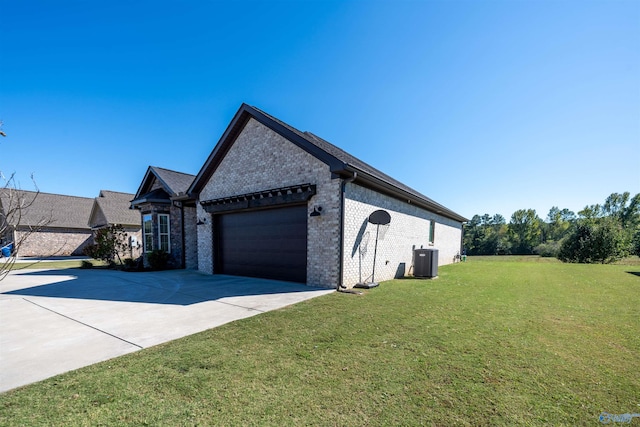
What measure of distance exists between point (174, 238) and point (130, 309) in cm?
902

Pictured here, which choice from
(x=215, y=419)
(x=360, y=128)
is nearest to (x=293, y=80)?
(x=360, y=128)

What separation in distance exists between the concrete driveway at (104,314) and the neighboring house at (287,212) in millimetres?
1117

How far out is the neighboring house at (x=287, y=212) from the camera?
27.1 feet

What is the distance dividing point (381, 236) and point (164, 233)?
11695 mm

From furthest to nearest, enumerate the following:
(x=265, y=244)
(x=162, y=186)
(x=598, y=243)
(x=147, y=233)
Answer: (x=598, y=243), (x=162, y=186), (x=147, y=233), (x=265, y=244)

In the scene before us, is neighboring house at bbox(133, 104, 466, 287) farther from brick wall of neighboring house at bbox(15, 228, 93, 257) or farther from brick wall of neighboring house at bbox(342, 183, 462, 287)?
brick wall of neighboring house at bbox(15, 228, 93, 257)

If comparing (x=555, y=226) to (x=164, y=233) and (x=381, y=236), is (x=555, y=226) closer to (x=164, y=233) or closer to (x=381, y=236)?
(x=381, y=236)

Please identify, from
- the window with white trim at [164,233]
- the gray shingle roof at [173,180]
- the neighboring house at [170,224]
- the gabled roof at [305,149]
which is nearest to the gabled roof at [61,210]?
the gray shingle roof at [173,180]

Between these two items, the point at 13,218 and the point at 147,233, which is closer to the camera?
the point at 13,218

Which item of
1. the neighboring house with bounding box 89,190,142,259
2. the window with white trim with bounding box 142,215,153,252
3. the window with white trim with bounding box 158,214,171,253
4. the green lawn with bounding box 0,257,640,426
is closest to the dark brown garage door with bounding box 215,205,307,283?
the green lawn with bounding box 0,257,640,426

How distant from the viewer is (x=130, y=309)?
586 centimetres

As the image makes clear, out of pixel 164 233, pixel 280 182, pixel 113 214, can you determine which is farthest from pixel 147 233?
pixel 113 214

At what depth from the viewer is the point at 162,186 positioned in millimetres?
14852

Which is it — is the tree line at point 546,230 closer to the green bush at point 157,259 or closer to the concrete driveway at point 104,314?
the concrete driveway at point 104,314
